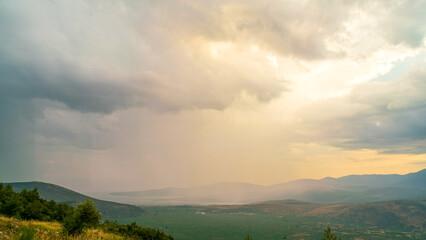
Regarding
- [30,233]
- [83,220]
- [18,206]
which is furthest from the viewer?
[18,206]

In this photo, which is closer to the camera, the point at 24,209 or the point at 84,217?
the point at 84,217

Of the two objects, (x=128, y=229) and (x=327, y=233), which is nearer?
(x=327, y=233)

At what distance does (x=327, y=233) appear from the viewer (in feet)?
103

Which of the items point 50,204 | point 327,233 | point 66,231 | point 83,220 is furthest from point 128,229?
point 327,233

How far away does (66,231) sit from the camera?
2494 cm

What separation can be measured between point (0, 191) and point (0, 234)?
42.0m

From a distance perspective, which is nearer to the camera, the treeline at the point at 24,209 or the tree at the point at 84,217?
the tree at the point at 84,217

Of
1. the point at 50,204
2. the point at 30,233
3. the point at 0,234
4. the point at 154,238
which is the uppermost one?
the point at 30,233

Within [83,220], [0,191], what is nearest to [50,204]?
[0,191]

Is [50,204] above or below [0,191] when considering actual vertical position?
below

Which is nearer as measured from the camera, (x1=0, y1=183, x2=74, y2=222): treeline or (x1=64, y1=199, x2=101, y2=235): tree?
(x1=64, y1=199, x2=101, y2=235): tree

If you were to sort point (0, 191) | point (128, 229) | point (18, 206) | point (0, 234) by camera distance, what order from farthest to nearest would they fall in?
point (128, 229)
point (0, 191)
point (18, 206)
point (0, 234)

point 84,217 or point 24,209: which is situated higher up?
point 84,217

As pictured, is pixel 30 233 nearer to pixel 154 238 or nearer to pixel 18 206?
pixel 18 206
